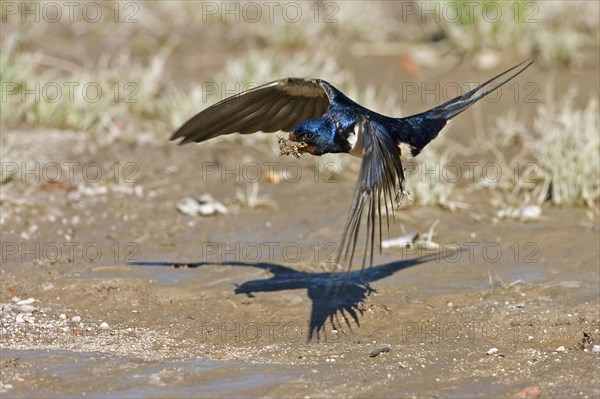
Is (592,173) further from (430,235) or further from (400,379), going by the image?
(400,379)

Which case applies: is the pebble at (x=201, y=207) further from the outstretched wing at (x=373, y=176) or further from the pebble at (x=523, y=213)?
the outstretched wing at (x=373, y=176)

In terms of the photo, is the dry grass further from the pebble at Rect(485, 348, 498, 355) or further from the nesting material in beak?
the nesting material in beak

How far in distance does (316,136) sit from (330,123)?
125 millimetres

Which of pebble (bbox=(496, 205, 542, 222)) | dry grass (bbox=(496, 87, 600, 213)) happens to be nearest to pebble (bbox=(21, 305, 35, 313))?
pebble (bbox=(496, 205, 542, 222))

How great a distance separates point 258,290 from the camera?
5465 mm

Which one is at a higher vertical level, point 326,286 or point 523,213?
point 523,213

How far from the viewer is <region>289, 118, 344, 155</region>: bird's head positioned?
4.93 m

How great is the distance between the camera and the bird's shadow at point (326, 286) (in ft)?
16.8

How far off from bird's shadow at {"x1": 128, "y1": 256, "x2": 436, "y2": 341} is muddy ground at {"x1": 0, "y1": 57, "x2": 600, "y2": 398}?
0.6 inches

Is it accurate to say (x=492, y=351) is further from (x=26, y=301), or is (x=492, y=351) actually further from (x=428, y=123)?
(x=26, y=301)

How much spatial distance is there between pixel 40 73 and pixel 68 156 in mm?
1665

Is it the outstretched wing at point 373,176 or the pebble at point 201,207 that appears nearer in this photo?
the outstretched wing at point 373,176

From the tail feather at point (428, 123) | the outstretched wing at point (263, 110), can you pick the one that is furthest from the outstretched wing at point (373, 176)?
the outstretched wing at point (263, 110)

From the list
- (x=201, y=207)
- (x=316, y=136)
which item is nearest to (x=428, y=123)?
(x=316, y=136)
